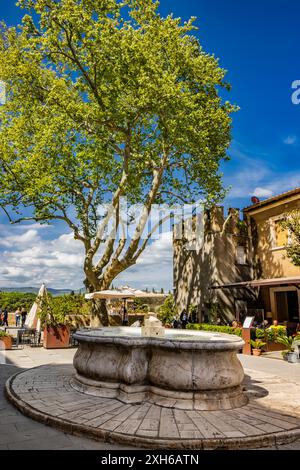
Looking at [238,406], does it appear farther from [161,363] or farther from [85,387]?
[85,387]

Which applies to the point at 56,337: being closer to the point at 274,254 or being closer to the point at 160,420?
the point at 160,420

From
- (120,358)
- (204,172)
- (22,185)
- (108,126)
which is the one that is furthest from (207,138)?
(120,358)

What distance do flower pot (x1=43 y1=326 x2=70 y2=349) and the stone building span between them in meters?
10.2

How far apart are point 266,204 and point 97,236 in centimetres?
1110

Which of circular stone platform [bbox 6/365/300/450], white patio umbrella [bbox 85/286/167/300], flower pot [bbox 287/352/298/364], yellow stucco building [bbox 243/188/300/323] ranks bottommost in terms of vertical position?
flower pot [bbox 287/352/298/364]

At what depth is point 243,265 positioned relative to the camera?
24.0 metres

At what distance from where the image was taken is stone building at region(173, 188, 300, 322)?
2156cm

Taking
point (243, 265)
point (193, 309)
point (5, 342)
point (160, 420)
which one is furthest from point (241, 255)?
point (160, 420)

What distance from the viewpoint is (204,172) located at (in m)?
18.8

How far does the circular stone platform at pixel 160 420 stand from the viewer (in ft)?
14.6

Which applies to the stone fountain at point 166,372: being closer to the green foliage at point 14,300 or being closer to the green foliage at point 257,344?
the green foliage at point 257,344

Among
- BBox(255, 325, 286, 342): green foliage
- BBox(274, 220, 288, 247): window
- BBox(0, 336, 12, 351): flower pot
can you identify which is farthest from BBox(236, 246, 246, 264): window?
BBox(0, 336, 12, 351): flower pot

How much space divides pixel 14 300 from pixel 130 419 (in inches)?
1412

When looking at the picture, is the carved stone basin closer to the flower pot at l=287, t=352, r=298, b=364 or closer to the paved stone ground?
the paved stone ground
